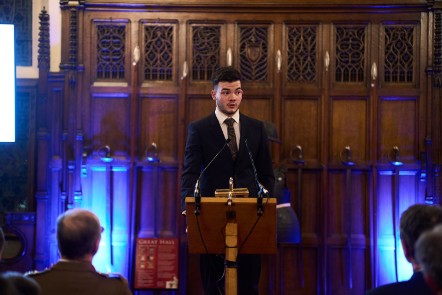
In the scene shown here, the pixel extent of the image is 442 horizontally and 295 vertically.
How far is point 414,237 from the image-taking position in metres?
2.31

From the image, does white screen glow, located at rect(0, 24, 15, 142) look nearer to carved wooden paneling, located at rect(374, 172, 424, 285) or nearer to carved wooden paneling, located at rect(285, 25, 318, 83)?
carved wooden paneling, located at rect(285, 25, 318, 83)

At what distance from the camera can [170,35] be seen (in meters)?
5.50

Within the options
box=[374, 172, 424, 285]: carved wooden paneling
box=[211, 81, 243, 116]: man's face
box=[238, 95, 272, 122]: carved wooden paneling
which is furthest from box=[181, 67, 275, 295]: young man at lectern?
box=[374, 172, 424, 285]: carved wooden paneling

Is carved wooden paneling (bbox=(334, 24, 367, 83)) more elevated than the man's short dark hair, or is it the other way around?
carved wooden paneling (bbox=(334, 24, 367, 83))

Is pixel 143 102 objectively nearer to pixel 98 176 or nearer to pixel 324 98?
pixel 98 176

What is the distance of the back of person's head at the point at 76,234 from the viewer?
2420mm

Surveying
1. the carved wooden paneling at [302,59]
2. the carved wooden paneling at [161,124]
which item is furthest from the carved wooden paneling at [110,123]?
the carved wooden paneling at [302,59]

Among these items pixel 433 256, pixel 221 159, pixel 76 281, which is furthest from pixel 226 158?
pixel 433 256

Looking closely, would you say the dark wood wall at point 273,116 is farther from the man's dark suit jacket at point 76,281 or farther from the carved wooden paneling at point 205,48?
the man's dark suit jacket at point 76,281

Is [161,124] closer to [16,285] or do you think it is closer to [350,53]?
[350,53]

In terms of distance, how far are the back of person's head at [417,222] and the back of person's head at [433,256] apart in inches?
19.1

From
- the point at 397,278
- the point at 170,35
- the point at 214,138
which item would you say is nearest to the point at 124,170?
the point at 170,35

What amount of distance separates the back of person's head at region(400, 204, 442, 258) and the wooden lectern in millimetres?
929

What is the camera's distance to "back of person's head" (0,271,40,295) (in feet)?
5.56
